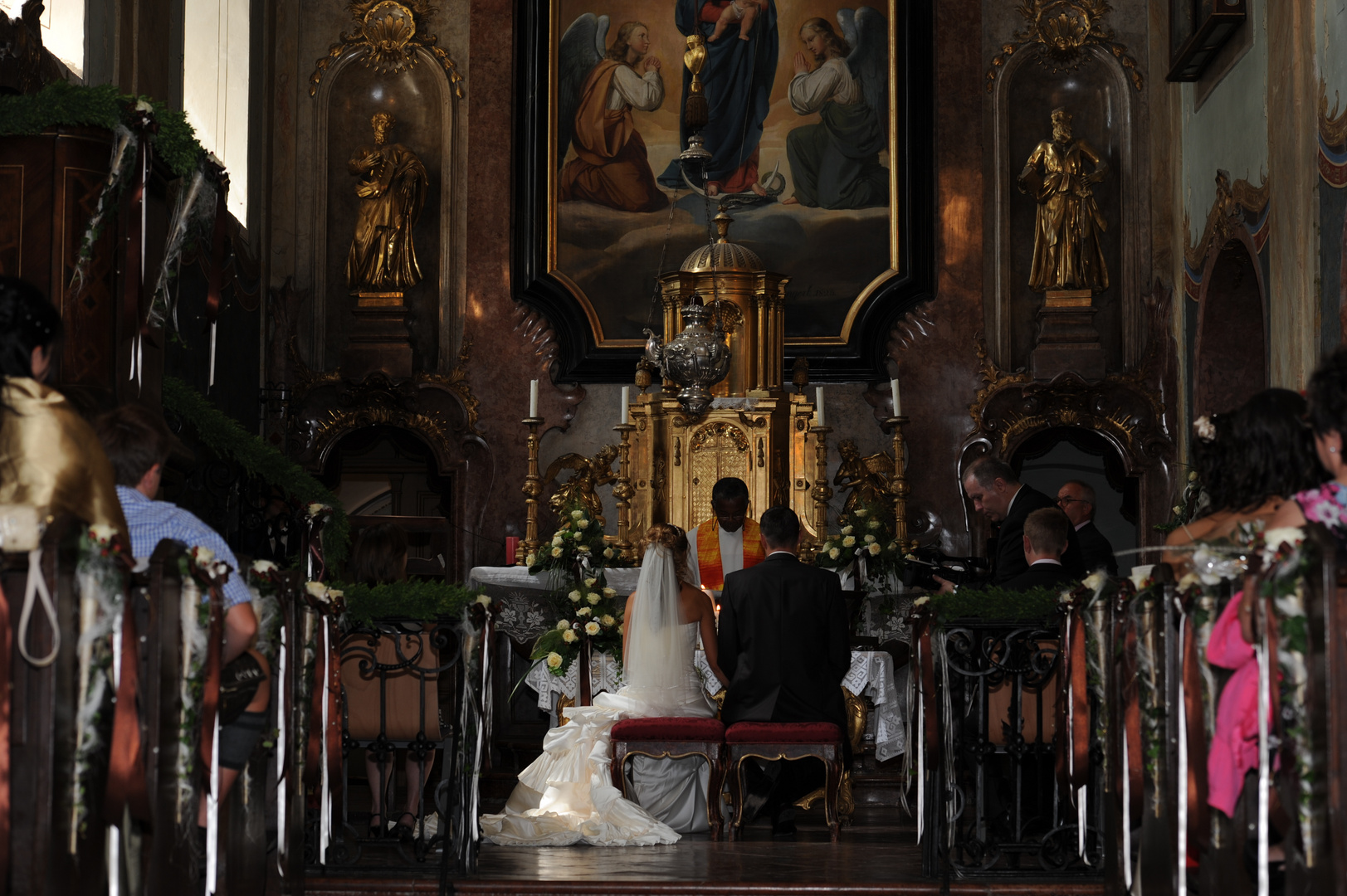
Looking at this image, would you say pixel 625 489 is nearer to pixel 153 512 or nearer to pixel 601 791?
pixel 601 791

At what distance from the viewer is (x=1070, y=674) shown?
5234 mm

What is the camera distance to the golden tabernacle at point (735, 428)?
10750mm

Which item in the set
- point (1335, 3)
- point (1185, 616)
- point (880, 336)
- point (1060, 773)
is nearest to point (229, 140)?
point (880, 336)

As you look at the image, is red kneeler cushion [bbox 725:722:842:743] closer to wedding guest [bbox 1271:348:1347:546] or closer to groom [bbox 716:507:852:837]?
groom [bbox 716:507:852:837]

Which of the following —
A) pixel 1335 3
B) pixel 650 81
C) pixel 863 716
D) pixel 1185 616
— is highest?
pixel 650 81

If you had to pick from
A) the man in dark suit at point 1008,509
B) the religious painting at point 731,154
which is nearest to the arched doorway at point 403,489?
the religious painting at point 731,154

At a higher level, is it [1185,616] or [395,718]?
[1185,616]

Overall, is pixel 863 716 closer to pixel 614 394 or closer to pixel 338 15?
pixel 614 394

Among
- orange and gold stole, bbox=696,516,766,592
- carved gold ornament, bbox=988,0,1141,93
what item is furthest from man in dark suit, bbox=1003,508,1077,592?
carved gold ornament, bbox=988,0,1141,93

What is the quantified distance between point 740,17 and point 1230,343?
4.77m

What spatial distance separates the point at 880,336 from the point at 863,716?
4.87 metres

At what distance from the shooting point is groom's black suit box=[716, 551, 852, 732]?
726 cm

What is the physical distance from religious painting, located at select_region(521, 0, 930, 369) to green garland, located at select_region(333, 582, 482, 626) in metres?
7.22

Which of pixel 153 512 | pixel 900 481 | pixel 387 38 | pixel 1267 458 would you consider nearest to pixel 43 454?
pixel 153 512
